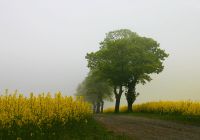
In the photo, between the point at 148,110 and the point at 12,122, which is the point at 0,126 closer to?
the point at 12,122

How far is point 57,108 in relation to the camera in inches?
690

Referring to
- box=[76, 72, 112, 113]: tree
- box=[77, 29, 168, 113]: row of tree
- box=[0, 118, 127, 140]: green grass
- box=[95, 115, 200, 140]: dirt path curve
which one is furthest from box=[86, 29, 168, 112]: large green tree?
box=[0, 118, 127, 140]: green grass

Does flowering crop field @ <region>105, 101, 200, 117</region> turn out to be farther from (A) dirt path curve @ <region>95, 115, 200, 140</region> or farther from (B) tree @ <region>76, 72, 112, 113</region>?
(B) tree @ <region>76, 72, 112, 113</region>

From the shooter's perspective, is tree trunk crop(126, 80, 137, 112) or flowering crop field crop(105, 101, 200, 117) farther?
tree trunk crop(126, 80, 137, 112)

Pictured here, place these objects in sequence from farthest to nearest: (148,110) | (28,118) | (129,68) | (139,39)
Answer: (139,39) < (129,68) < (148,110) < (28,118)

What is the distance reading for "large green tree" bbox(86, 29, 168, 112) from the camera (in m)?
52.3

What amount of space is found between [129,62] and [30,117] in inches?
1567

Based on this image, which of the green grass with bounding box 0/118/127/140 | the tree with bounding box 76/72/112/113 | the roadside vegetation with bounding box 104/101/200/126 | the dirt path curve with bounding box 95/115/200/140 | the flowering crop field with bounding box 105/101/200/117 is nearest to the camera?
the green grass with bounding box 0/118/127/140

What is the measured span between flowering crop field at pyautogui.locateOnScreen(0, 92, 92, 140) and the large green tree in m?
35.1

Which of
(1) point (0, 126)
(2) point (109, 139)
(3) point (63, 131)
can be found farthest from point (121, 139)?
(1) point (0, 126)

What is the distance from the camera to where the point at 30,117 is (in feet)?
48.6

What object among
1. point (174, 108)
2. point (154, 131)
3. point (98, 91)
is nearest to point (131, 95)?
point (174, 108)

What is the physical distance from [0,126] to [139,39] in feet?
143

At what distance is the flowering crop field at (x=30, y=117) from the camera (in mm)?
13992
